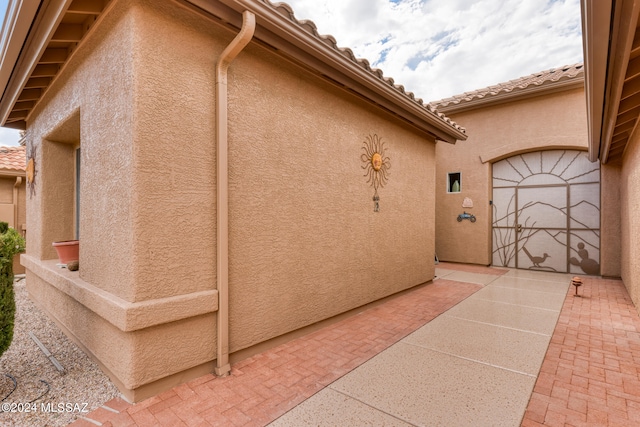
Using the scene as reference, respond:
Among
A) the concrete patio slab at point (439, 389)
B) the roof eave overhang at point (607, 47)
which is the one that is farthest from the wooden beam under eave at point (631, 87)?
the concrete patio slab at point (439, 389)

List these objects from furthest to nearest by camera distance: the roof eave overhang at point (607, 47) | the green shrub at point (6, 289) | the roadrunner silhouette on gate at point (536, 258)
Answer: the roadrunner silhouette on gate at point (536, 258)
the green shrub at point (6, 289)
the roof eave overhang at point (607, 47)

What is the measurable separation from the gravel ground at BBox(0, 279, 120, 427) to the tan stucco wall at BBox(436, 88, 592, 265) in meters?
10.7

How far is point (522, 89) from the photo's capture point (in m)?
9.42

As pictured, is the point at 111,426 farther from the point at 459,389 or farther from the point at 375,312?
the point at 375,312

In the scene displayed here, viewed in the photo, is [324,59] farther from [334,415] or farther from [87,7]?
[334,415]

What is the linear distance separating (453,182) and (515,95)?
333 cm

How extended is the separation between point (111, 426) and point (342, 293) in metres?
3.27

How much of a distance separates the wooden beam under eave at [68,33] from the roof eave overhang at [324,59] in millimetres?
1836

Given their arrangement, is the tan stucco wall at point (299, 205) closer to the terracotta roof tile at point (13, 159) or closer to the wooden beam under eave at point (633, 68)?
the wooden beam under eave at point (633, 68)

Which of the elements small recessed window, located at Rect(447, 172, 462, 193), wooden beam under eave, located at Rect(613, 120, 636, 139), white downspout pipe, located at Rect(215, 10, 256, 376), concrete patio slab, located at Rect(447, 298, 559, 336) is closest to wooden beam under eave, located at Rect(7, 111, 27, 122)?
white downspout pipe, located at Rect(215, 10, 256, 376)

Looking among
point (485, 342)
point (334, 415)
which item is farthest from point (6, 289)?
point (485, 342)

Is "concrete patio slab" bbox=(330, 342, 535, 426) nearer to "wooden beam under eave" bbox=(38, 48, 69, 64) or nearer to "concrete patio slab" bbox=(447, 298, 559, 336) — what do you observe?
"concrete patio slab" bbox=(447, 298, 559, 336)

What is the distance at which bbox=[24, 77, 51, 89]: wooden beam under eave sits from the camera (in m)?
4.65

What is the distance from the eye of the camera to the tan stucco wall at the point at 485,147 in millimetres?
9172
